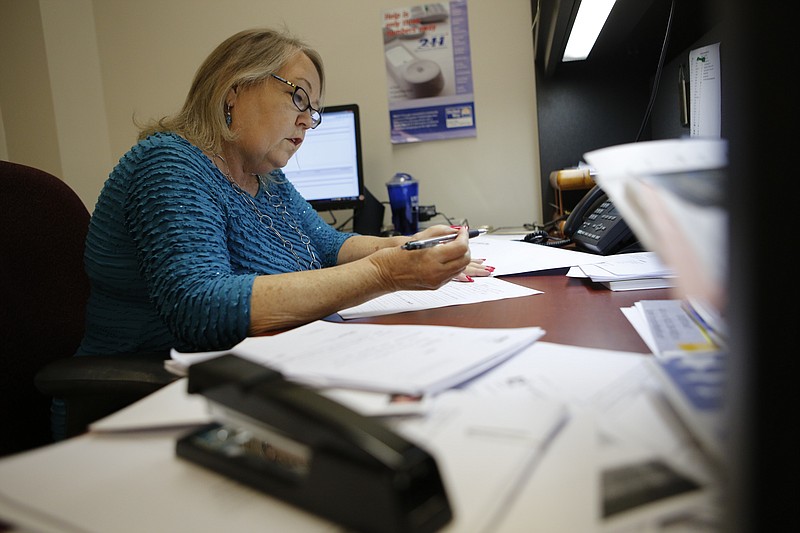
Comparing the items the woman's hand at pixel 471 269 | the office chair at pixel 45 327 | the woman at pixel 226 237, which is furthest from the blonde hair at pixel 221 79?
the woman's hand at pixel 471 269

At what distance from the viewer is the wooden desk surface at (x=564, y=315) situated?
633 millimetres

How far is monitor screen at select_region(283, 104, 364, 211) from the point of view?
6.87 feet

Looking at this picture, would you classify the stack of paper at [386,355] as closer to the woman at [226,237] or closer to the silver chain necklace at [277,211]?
the woman at [226,237]

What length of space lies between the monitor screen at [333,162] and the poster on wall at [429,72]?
0.24 meters

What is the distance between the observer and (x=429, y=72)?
2203 mm

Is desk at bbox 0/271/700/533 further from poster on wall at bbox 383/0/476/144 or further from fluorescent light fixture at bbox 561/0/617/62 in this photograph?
poster on wall at bbox 383/0/476/144

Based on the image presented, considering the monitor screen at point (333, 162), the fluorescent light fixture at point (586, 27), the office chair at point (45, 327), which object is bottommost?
the office chair at point (45, 327)

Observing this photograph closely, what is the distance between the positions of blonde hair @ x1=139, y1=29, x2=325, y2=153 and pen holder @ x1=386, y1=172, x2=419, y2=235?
2.75 ft

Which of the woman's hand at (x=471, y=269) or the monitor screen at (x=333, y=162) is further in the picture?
the monitor screen at (x=333, y=162)

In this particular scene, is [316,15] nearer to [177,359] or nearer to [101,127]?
[101,127]

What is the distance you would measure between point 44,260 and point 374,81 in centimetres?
154

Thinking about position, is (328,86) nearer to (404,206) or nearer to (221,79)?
(404,206)

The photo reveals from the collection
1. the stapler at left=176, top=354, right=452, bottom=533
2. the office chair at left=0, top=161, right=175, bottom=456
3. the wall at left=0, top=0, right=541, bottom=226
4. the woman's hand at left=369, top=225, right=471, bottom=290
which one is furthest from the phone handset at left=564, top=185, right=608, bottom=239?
the stapler at left=176, top=354, right=452, bottom=533

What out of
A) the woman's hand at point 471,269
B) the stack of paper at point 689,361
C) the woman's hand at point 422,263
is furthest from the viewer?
the woman's hand at point 471,269
